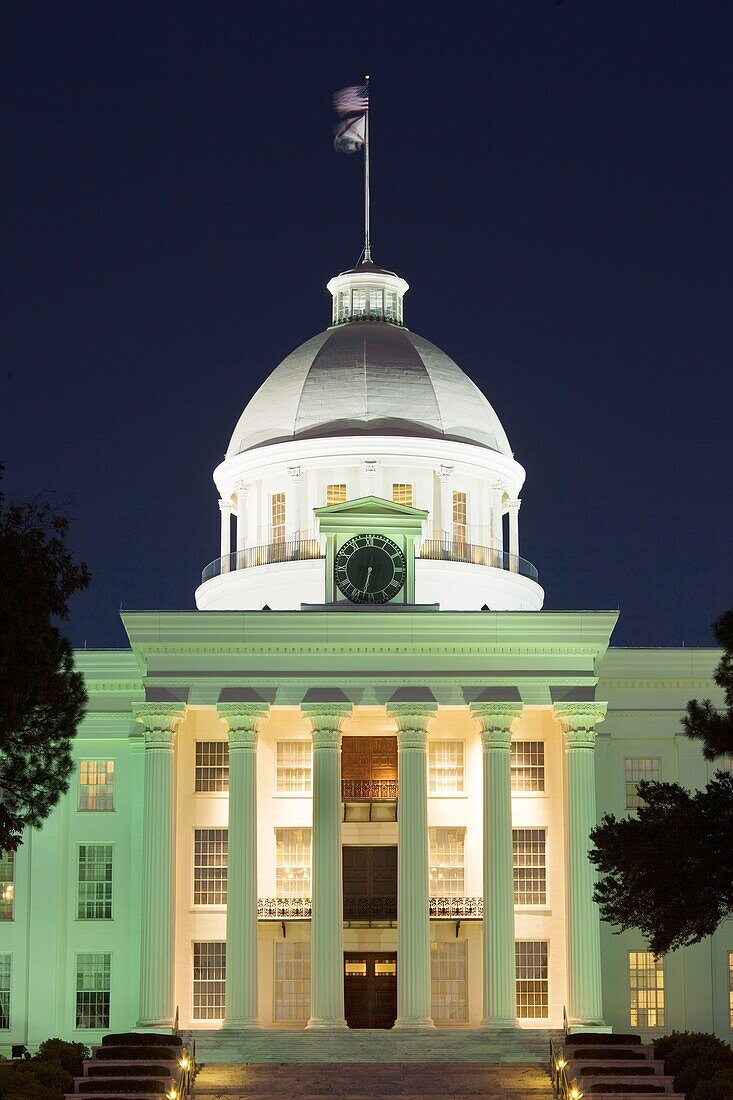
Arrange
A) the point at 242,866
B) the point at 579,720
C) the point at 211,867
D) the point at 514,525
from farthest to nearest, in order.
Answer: the point at 514,525
the point at 211,867
the point at 579,720
the point at 242,866

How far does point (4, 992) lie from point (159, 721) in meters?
11.3

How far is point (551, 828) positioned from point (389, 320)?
76.8ft

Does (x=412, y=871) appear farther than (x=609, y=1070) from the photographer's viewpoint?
Yes

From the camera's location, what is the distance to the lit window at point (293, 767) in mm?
70125

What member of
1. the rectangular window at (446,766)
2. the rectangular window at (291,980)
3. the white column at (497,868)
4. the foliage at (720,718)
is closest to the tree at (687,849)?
the foliage at (720,718)

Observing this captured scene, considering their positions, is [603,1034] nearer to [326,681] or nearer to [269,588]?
[326,681]

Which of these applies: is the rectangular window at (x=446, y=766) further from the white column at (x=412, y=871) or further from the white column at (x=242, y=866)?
the white column at (x=242, y=866)

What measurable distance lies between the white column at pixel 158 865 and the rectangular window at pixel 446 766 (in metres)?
9.13

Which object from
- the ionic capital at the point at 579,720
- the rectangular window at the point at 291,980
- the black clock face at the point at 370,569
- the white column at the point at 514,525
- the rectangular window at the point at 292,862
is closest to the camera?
the ionic capital at the point at 579,720

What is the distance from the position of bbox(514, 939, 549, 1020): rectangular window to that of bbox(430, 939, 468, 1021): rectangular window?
1.83 metres

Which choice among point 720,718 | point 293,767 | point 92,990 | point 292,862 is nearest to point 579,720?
point 293,767

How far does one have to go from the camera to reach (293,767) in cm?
7031

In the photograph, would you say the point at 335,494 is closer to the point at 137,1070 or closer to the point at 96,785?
the point at 96,785

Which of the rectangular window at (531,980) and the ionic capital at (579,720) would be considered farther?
the rectangular window at (531,980)
